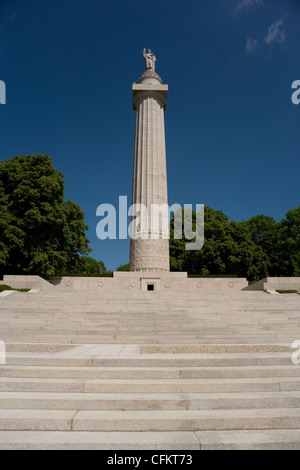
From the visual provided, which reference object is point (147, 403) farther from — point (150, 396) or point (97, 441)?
point (97, 441)

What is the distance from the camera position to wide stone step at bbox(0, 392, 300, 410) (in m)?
4.07

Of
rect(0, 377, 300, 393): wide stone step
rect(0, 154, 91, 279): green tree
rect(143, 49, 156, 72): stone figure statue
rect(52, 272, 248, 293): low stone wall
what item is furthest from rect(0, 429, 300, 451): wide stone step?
rect(143, 49, 156, 72): stone figure statue

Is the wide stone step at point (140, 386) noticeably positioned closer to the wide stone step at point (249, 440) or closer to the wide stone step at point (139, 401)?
the wide stone step at point (139, 401)

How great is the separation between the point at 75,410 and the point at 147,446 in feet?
4.20

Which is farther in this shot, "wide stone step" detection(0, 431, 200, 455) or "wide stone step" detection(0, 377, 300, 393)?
"wide stone step" detection(0, 377, 300, 393)

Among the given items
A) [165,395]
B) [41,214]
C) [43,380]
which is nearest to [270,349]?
[165,395]

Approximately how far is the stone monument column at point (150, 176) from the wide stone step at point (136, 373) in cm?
1932

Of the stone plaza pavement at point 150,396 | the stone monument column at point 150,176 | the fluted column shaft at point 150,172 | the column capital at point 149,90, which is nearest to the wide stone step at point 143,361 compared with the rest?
the stone plaza pavement at point 150,396

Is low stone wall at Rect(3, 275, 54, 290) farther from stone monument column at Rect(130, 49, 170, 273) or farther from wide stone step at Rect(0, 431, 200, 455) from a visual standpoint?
wide stone step at Rect(0, 431, 200, 455)

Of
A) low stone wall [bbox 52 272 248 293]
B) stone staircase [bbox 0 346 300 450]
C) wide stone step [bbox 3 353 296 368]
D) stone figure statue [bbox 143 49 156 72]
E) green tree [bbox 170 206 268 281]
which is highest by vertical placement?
stone figure statue [bbox 143 49 156 72]

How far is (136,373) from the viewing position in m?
5.03

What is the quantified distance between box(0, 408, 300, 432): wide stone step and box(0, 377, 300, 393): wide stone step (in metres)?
0.59

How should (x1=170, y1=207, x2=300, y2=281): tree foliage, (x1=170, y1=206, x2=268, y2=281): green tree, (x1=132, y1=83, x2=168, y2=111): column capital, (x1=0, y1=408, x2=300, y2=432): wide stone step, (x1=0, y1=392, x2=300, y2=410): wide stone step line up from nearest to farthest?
(x1=0, y1=408, x2=300, y2=432): wide stone step
(x1=0, y1=392, x2=300, y2=410): wide stone step
(x1=132, y1=83, x2=168, y2=111): column capital
(x1=170, y1=206, x2=268, y2=281): green tree
(x1=170, y1=207, x2=300, y2=281): tree foliage

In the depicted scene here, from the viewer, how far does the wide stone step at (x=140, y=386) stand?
4527 mm
